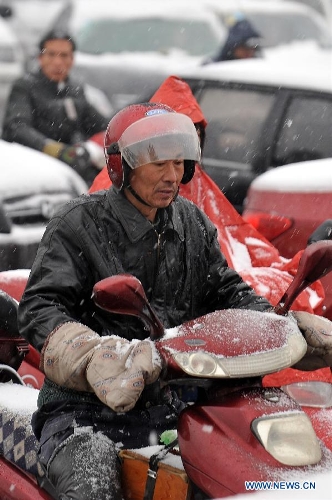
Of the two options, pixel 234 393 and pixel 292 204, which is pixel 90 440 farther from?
pixel 292 204

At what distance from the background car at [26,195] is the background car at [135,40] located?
645 centimetres

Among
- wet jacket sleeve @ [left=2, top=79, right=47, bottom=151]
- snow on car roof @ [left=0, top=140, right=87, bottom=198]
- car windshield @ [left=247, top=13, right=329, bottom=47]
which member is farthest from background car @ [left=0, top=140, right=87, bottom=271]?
car windshield @ [left=247, top=13, right=329, bottom=47]

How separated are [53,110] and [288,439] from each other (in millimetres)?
6631

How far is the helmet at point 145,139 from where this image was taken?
307 centimetres

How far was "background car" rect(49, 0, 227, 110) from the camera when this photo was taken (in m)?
14.5

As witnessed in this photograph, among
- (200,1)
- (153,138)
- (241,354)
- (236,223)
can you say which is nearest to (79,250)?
(153,138)

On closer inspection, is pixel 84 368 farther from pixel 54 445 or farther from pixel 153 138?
pixel 153 138

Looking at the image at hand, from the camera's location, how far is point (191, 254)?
11.0 feet

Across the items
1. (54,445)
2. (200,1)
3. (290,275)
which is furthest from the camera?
(200,1)

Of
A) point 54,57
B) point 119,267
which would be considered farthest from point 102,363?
point 54,57

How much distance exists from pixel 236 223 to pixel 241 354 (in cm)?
282

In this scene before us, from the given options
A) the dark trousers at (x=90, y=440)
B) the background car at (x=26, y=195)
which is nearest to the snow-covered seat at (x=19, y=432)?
the dark trousers at (x=90, y=440)

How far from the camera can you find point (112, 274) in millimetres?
3131

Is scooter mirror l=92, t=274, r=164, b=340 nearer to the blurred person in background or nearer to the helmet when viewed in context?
the helmet
